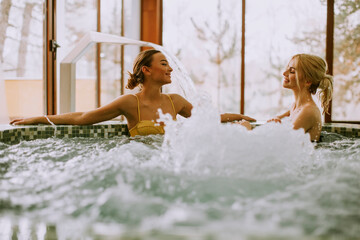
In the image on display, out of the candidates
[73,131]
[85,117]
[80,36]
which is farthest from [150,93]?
[80,36]

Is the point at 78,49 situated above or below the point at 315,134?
above

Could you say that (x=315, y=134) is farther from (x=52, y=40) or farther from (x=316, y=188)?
(x=52, y=40)

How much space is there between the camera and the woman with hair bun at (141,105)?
2562 mm

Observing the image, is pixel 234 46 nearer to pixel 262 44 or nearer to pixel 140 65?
pixel 262 44

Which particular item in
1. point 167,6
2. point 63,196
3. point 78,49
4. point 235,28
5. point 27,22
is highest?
point 167,6

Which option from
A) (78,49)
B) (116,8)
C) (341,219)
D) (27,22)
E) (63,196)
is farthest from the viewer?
(116,8)

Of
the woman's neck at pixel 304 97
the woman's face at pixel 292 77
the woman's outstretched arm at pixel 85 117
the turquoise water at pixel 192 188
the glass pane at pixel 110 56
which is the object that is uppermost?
the glass pane at pixel 110 56

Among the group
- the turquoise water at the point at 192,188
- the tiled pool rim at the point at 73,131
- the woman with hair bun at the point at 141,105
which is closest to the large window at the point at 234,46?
the tiled pool rim at the point at 73,131

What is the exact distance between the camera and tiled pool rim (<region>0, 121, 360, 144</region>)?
7.79 ft

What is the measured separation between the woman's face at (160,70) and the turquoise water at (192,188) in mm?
739

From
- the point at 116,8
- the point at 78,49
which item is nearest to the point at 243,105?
the point at 116,8

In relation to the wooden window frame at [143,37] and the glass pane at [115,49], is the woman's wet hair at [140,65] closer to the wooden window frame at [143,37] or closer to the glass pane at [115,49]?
the wooden window frame at [143,37]

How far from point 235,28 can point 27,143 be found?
13.7ft

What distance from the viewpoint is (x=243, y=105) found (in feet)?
18.8
